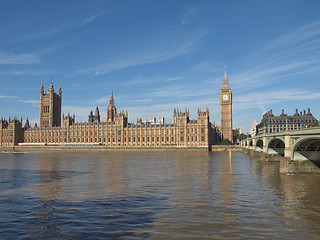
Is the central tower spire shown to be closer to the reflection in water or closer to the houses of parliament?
the houses of parliament

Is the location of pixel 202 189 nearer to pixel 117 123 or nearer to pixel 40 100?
pixel 117 123

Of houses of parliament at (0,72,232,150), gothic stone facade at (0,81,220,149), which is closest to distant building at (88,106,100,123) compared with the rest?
houses of parliament at (0,72,232,150)

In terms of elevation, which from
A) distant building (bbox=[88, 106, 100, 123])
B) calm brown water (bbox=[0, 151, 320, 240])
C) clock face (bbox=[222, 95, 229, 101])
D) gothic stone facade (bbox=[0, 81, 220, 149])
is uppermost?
clock face (bbox=[222, 95, 229, 101])

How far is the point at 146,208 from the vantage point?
18.8m

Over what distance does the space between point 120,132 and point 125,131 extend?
8.96 ft

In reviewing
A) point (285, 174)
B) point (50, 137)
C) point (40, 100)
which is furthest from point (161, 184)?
point (40, 100)

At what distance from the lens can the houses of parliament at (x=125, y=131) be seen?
12962 cm

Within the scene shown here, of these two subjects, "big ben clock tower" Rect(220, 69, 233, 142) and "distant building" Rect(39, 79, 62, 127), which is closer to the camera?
"big ben clock tower" Rect(220, 69, 233, 142)

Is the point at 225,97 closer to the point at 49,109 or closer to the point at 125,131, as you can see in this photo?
the point at 125,131

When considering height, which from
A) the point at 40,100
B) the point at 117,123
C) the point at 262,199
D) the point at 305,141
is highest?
the point at 40,100

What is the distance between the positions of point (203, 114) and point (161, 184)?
10351cm

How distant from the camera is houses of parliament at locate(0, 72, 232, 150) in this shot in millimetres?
129625

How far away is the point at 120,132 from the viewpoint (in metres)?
144

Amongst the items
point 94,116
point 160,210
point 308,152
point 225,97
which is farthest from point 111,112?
point 160,210
